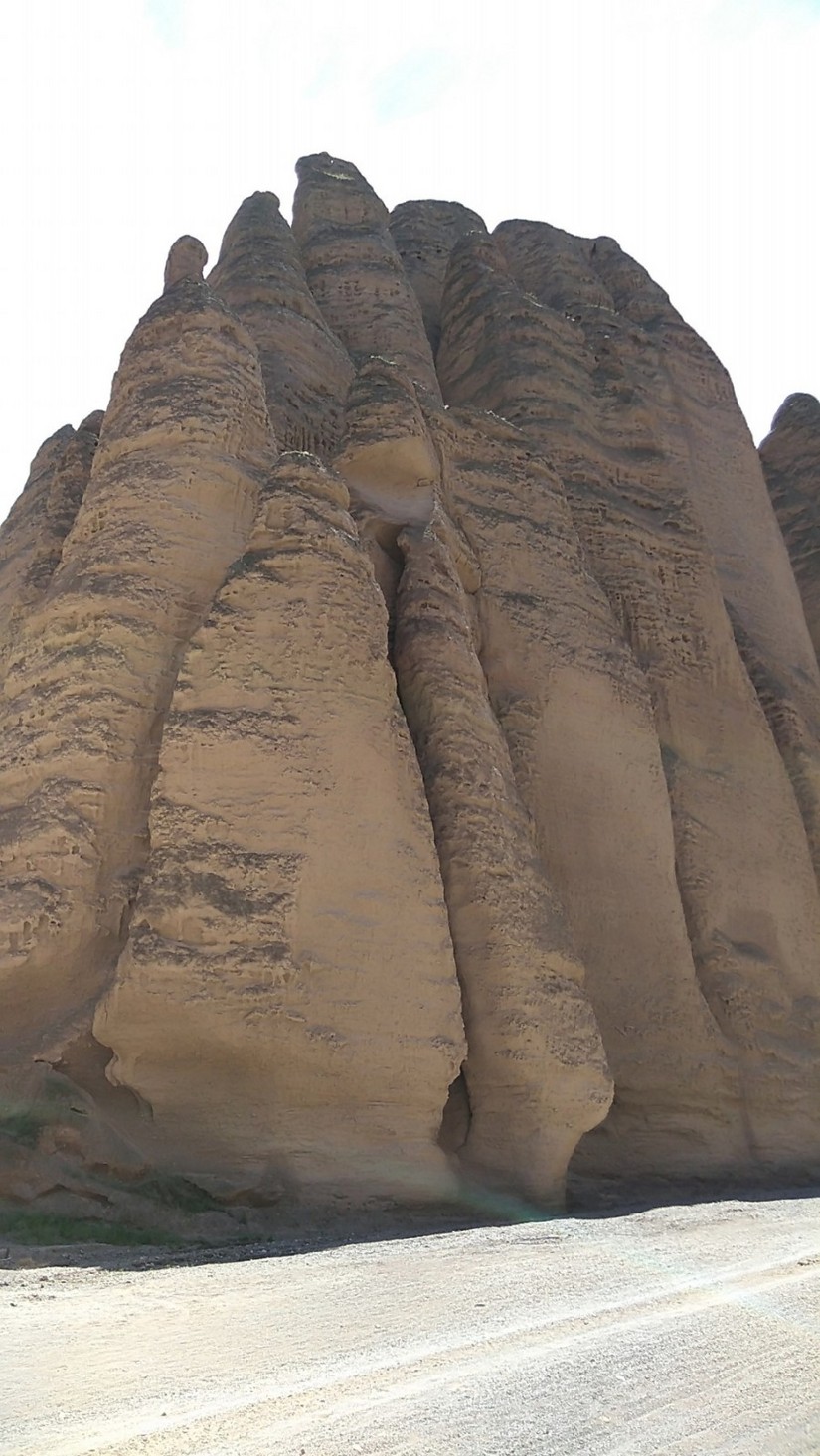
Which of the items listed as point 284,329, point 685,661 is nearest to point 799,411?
point 685,661

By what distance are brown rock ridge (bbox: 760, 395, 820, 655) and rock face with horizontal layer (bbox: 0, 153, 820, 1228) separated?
212 inches

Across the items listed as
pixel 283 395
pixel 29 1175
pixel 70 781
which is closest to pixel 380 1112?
pixel 29 1175

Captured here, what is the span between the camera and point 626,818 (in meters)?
13.0

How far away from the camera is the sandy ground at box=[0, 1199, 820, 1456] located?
344 centimetres

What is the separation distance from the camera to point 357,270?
63.3 ft

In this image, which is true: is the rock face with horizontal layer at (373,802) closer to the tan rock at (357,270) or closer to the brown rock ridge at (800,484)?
the tan rock at (357,270)

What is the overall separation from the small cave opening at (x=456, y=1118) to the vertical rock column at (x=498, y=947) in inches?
3.1

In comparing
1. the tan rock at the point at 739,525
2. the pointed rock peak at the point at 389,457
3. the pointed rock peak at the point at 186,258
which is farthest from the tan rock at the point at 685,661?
the pointed rock peak at the point at 186,258

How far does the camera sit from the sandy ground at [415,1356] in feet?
11.3

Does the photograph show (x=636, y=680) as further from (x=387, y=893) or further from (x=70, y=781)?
(x=70, y=781)

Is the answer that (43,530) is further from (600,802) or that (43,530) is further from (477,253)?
(477,253)

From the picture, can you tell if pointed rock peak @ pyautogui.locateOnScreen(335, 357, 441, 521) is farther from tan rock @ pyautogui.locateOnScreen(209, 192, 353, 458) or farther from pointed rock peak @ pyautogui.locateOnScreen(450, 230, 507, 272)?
pointed rock peak @ pyautogui.locateOnScreen(450, 230, 507, 272)

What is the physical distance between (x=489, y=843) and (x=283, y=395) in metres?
7.04

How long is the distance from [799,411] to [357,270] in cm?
1030
